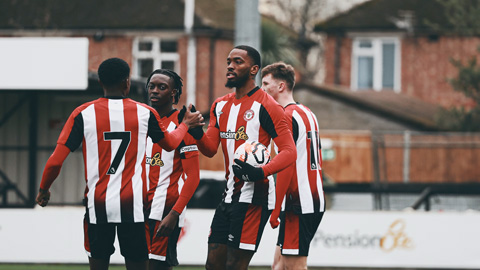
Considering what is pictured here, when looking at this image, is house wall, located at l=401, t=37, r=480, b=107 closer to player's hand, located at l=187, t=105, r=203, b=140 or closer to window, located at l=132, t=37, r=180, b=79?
window, located at l=132, t=37, r=180, b=79

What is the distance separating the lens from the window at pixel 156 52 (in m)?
31.2

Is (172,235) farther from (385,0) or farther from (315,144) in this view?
(385,0)

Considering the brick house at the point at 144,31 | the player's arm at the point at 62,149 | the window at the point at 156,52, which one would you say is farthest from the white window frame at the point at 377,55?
the player's arm at the point at 62,149

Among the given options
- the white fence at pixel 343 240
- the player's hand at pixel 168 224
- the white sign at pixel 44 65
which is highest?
the white sign at pixel 44 65

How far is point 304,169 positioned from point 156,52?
24.7 meters

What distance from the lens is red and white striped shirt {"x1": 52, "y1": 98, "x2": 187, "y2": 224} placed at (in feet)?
18.9

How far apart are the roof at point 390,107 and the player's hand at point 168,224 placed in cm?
2449

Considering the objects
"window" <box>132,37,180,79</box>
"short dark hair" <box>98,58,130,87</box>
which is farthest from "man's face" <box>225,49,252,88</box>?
"window" <box>132,37,180,79</box>

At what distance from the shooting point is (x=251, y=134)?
20.5 ft

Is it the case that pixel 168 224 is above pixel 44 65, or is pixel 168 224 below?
below

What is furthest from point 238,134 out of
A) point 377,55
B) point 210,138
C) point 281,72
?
point 377,55

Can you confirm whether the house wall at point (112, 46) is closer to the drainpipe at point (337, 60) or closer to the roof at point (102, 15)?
the roof at point (102, 15)

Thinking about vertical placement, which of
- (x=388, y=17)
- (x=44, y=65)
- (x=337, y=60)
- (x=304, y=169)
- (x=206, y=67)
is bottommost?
(x=304, y=169)

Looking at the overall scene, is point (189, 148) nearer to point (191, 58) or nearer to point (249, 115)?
point (249, 115)
